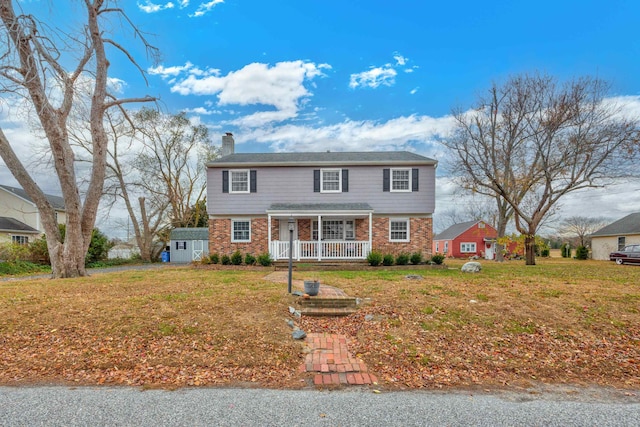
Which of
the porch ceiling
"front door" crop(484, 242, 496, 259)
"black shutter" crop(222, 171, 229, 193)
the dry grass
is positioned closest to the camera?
the dry grass

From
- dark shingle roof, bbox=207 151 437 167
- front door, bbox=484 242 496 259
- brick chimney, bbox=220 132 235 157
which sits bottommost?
front door, bbox=484 242 496 259

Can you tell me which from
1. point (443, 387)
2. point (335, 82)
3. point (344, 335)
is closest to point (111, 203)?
point (335, 82)

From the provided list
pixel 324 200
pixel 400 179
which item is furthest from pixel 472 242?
pixel 324 200

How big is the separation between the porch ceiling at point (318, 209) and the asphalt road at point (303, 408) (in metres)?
11.5

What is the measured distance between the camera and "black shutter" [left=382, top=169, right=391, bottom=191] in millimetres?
16156

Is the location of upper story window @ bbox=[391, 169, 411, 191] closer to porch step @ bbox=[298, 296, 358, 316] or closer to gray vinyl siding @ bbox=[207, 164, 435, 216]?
gray vinyl siding @ bbox=[207, 164, 435, 216]

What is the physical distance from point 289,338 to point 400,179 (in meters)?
12.5

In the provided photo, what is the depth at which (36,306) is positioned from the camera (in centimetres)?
630

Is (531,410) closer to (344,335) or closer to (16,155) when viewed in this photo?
(344,335)

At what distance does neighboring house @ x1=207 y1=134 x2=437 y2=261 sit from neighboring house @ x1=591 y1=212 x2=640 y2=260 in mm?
23387

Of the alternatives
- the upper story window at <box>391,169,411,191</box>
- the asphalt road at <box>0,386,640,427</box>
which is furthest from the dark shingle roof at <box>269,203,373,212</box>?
the asphalt road at <box>0,386,640,427</box>

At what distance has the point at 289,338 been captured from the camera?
518cm

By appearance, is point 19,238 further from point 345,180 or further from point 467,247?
point 467,247

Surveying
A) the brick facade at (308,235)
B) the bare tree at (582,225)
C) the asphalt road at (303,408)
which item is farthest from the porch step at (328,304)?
the bare tree at (582,225)
